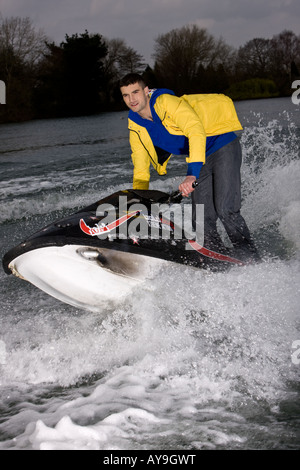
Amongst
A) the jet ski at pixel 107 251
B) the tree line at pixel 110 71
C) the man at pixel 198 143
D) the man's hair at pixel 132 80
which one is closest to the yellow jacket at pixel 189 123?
the man at pixel 198 143

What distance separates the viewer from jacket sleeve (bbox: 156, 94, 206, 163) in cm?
347

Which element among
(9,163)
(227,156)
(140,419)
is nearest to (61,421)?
(140,419)

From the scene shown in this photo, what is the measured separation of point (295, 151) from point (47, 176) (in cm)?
560

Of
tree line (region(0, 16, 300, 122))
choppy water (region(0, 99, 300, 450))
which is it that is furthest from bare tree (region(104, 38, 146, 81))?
choppy water (region(0, 99, 300, 450))

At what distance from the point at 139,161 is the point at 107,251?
3.08 ft

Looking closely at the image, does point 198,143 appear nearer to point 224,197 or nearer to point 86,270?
point 224,197

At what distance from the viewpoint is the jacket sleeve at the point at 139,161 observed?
157 inches

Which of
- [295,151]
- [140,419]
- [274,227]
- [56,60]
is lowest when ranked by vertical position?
[140,419]

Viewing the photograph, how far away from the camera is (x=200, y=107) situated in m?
3.72

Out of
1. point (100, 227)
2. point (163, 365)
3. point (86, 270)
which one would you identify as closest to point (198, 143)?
point (100, 227)

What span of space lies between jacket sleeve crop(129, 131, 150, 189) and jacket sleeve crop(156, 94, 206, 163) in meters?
0.43

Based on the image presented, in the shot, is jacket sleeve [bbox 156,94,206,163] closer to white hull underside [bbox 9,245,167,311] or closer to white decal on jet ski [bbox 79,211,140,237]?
white decal on jet ski [bbox 79,211,140,237]

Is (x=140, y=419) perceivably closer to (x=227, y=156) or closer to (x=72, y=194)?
(x=227, y=156)

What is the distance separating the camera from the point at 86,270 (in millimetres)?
3496
